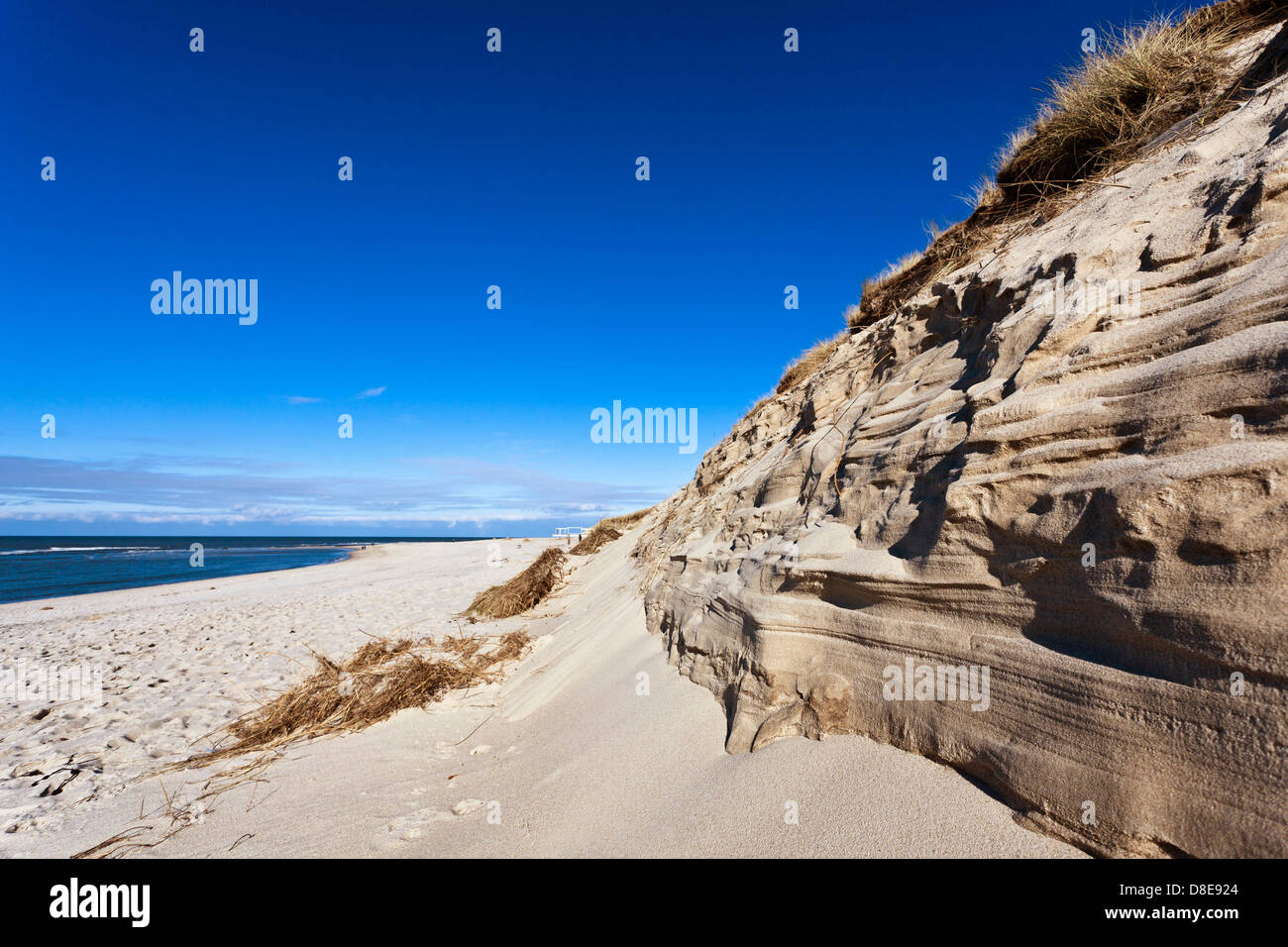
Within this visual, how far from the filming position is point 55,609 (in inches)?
609

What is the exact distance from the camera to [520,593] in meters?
10.3

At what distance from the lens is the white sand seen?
8.35 feet

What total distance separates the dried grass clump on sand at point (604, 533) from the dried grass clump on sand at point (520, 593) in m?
3.06

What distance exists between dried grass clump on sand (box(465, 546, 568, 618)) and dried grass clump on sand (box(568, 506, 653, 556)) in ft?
10.0

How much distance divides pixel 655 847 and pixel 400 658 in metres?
5.14

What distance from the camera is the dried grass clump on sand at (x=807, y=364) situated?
822 cm

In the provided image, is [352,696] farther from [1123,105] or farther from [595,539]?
[595,539]

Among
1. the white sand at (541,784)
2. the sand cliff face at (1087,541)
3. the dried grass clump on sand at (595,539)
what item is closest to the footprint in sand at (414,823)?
the white sand at (541,784)

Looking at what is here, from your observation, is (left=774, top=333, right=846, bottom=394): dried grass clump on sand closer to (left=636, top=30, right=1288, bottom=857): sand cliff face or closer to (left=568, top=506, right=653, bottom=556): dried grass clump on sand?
(left=636, top=30, right=1288, bottom=857): sand cliff face

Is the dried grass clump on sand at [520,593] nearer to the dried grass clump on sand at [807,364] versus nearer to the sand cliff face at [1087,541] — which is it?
the dried grass clump on sand at [807,364]

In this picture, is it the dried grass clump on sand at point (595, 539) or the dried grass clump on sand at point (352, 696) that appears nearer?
the dried grass clump on sand at point (352, 696)

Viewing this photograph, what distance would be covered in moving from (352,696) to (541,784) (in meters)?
2.88
